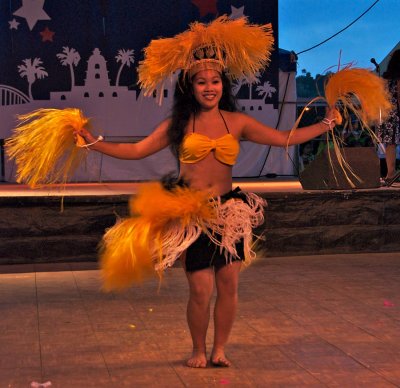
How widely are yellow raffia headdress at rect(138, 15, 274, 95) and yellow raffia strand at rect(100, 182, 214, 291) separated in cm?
59

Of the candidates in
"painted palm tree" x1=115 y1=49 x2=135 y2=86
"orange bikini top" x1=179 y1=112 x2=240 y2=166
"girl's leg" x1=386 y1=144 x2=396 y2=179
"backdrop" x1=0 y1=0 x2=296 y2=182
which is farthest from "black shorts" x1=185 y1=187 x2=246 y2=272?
"painted palm tree" x1=115 y1=49 x2=135 y2=86

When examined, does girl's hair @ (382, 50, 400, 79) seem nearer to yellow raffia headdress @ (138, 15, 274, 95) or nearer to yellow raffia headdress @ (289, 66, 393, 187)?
yellow raffia headdress @ (289, 66, 393, 187)

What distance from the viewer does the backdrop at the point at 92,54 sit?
10625mm

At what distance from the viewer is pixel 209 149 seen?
13.0ft

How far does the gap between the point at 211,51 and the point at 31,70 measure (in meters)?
7.01

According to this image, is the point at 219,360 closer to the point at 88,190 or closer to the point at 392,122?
the point at 88,190

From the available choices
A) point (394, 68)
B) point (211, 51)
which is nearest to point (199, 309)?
point (211, 51)

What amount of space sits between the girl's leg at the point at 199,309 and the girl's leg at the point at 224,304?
2.2 inches

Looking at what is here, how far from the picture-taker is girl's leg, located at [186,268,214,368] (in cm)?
388

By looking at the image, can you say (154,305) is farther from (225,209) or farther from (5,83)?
(5,83)

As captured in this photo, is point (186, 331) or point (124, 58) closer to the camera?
point (186, 331)

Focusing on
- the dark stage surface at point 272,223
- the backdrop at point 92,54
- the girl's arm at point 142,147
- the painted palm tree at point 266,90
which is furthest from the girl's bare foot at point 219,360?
the painted palm tree at point 266,90

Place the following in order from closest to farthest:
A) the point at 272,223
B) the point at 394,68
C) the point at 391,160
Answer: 1. the point at 272,223
2. the point at 394,68
3. the point at 391,160

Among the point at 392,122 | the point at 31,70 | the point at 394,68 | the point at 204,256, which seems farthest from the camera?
the point at 31,70
